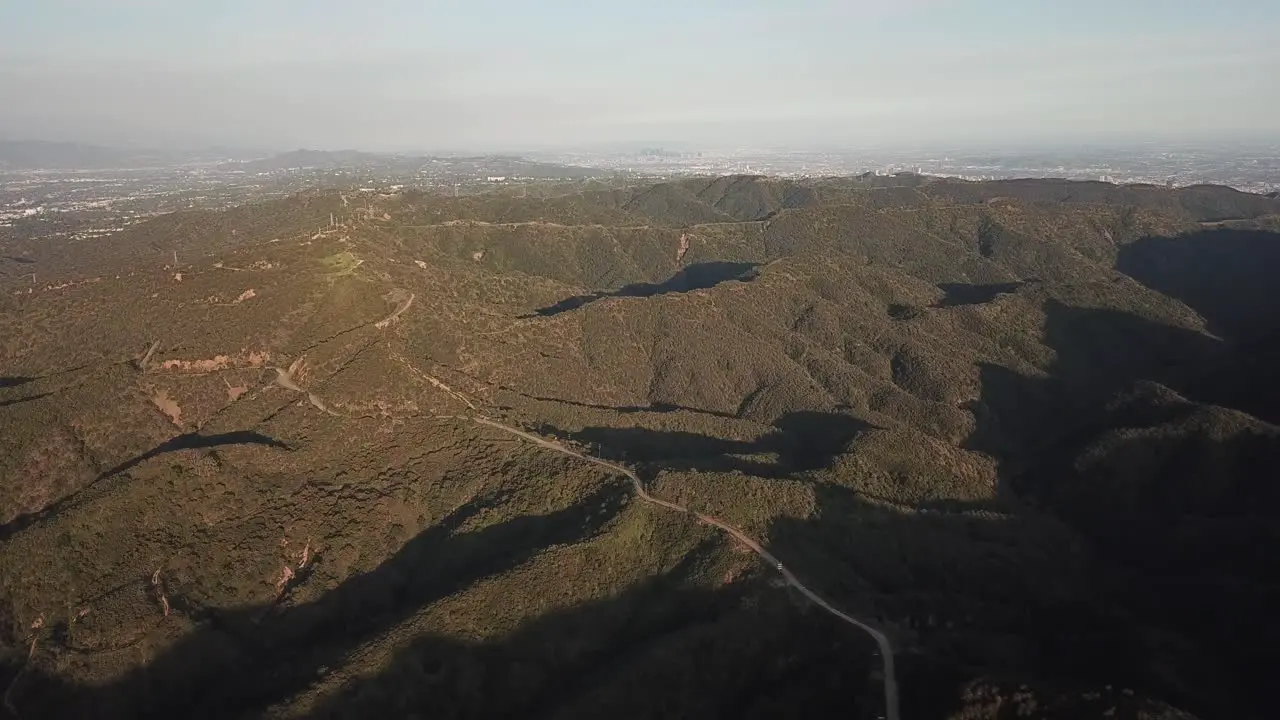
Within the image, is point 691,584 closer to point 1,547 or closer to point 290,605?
point 290,605

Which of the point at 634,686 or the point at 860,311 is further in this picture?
the point at 860,311

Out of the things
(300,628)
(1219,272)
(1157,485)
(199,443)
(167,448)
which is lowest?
(300,628)

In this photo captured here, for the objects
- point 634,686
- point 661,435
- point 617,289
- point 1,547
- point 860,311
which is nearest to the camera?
point 634,686

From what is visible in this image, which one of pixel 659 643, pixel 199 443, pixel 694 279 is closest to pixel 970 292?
pixel 694 279

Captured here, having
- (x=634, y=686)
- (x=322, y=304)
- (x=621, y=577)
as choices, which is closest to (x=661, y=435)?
(x=621, y=577)

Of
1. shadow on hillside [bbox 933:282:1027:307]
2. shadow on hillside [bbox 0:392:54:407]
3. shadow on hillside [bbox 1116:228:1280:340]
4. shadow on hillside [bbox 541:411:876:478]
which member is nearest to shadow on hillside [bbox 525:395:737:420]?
shadow on hillside [bbox 541:411:876:478]

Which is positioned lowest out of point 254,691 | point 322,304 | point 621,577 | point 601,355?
point 254,691

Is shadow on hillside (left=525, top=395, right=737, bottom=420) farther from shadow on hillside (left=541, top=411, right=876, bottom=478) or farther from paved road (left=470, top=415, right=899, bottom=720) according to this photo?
paved road (left=470, top=415, right=899, bottom=720)

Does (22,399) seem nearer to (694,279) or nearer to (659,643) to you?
(659,643)
